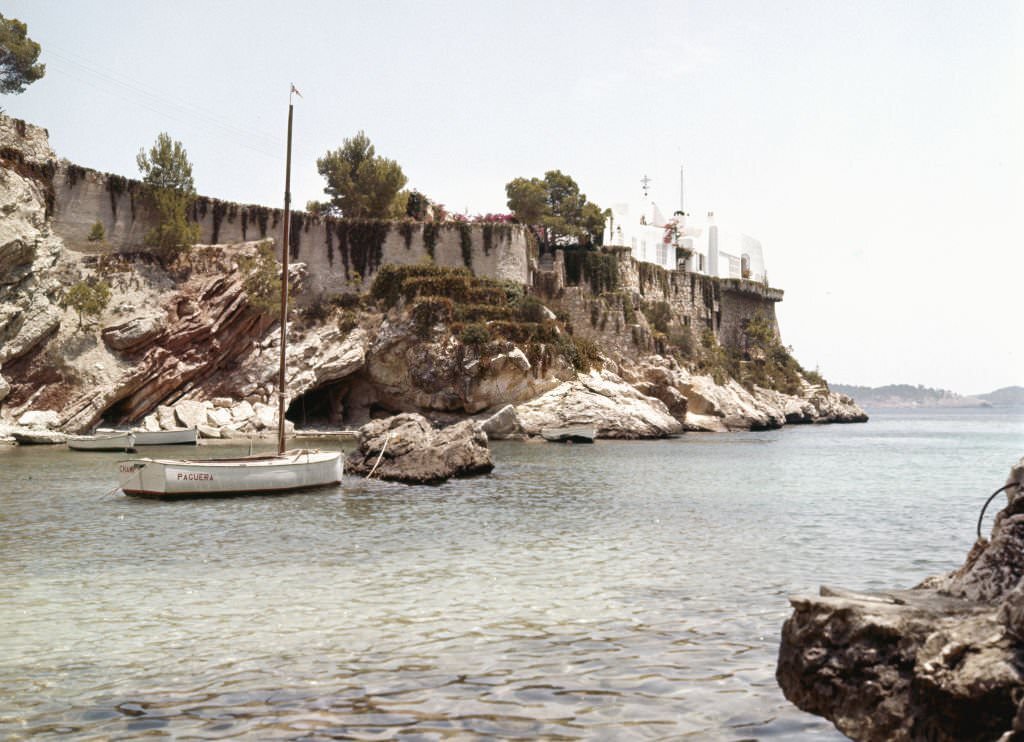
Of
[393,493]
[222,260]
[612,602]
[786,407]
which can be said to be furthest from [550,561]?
[786,407]

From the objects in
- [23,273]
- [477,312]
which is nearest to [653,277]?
[477,312]

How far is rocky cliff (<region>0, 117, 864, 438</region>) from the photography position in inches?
1629

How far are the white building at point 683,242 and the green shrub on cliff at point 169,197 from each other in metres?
31.3

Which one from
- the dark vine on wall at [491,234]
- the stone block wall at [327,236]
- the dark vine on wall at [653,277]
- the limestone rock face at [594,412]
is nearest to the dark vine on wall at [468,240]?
the stone block wall at [327,236]

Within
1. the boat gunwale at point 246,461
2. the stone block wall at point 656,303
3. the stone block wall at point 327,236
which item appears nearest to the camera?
the boat gunwale at point 246,461

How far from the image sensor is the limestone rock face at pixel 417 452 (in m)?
→ 24.2

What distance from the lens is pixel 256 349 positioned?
4928 cm

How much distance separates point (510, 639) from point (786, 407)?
228 feet

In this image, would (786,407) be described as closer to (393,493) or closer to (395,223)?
(395,223)

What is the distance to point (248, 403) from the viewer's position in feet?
155

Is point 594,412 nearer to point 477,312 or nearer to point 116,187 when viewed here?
point 477,312

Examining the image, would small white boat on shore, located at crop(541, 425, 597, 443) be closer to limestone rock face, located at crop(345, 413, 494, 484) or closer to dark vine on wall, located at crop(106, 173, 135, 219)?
limestone rock face, located at crop(345, 413, 494, 484)

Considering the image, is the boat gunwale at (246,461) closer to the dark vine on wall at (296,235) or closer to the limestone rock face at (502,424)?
the limestone rock face at (502,424)

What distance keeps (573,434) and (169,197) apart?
25416mm
